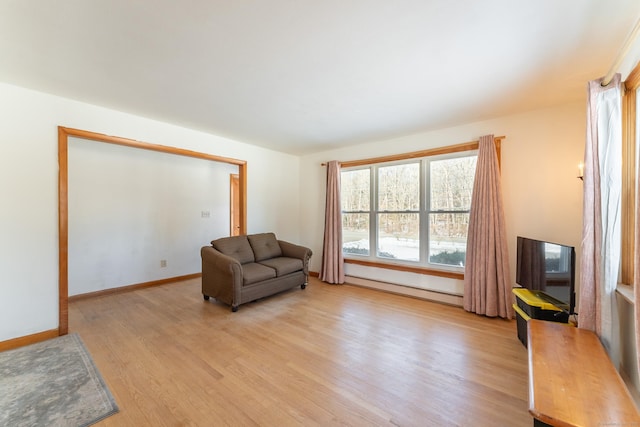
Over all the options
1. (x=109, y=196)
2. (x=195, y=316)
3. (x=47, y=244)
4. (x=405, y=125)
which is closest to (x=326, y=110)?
(x=405, y=125)

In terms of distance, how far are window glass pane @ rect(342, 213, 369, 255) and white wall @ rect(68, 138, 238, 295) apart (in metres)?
2.64

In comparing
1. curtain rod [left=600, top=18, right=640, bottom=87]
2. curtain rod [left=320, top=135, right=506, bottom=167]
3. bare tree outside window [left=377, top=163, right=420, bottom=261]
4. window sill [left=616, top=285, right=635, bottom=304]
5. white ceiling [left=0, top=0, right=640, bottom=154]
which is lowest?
window sill [left=616, top=285, right=635, bottom=304]

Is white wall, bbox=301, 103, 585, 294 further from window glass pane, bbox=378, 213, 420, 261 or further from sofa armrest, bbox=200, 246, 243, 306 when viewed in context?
sofa armrest, bbox=200, 246, 243, 306

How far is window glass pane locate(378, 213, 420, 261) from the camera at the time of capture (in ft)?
13.1

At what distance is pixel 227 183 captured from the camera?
5.48 m

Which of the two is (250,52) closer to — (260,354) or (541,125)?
(260,354)

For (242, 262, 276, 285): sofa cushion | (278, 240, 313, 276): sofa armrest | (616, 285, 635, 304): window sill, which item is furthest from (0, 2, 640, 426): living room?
(242, 262, 276, 285): sofa cushion

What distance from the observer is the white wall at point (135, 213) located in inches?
149

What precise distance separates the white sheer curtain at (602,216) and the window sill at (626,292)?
5 centimetres

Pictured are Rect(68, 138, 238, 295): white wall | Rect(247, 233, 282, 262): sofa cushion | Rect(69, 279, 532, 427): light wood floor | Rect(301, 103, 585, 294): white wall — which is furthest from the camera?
Rect(247, 233, 282, 262): sofa cushion

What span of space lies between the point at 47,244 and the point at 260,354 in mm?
2454

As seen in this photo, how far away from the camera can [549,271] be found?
7.59 ft

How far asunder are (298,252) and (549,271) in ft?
10.4

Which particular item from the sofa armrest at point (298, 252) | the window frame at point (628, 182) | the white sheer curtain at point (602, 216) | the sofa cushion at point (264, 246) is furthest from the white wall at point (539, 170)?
the sofa cushion at point (264, 246)
